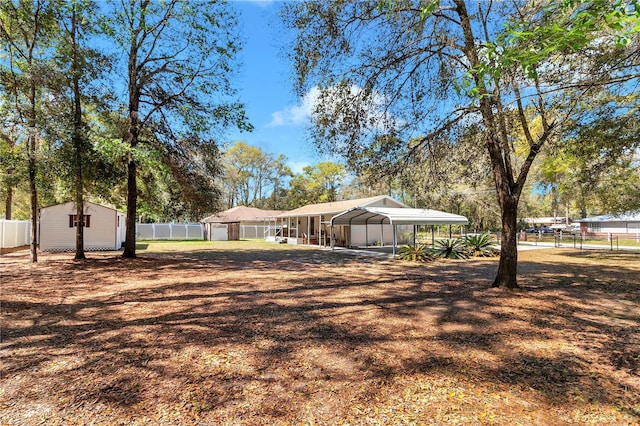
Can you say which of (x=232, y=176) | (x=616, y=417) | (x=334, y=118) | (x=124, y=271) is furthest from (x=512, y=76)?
(x=232, y=176)

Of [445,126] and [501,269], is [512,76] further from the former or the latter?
[501,269]

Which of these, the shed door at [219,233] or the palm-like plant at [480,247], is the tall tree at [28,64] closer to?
the palm-like plant at [480,247]

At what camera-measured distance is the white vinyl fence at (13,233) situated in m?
17.7

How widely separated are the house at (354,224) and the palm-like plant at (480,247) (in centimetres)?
105

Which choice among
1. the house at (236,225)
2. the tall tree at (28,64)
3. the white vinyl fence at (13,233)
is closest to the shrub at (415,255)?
the tall tree at (28,64)

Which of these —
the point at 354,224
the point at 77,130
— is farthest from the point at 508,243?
the point at 354,224

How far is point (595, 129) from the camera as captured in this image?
704cm

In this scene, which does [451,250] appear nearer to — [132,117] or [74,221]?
[132,117]

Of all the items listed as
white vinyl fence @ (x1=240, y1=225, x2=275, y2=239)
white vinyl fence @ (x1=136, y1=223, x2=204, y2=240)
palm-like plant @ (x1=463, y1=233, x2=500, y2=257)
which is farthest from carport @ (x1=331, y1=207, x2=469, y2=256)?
white vinyl fence @ (x1=136, y1=223, x2=204, y2=240)

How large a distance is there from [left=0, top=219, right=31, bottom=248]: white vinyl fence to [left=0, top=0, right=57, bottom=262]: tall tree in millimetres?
9207

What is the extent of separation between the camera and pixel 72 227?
59.6 ft

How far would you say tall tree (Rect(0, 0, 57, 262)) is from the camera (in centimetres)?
1018

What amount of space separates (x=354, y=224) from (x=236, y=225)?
49.9ft

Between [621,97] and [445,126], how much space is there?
341cm
